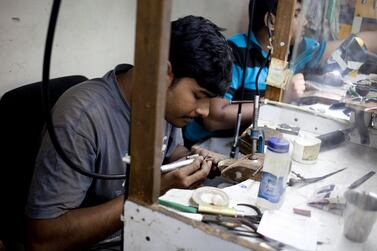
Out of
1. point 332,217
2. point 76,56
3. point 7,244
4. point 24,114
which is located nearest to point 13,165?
point 24,114

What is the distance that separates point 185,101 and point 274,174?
0.37m

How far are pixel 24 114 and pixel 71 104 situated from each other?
0.28 meters

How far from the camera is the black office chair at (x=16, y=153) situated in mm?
1123

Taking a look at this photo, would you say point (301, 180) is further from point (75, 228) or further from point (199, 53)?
point (75, 228)

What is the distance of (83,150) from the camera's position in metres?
0.98

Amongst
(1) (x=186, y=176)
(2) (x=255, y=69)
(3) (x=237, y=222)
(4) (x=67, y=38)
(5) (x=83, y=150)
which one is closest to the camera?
(3) (x=237, y=222)

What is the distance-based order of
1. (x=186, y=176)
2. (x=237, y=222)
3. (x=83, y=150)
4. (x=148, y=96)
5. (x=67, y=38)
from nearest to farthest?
(x=148, y=96) → (x=237, y=222) → (x=83, y=150) → (x=186, y=176) → (x=67, y=38)

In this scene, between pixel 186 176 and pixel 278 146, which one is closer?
pixel 278 146

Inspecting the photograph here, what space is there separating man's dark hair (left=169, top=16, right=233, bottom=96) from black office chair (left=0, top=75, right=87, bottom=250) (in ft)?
1.64

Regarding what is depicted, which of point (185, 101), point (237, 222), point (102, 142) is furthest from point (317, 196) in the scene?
point (102, 142)

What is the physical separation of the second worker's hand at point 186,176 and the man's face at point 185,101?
151mm

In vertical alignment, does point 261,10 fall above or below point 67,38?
above

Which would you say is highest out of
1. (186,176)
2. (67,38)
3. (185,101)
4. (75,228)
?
(67,38)

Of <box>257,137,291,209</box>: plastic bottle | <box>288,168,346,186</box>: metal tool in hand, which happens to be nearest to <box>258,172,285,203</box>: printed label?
<box>257,137,291,209</box>: plastic bottle
